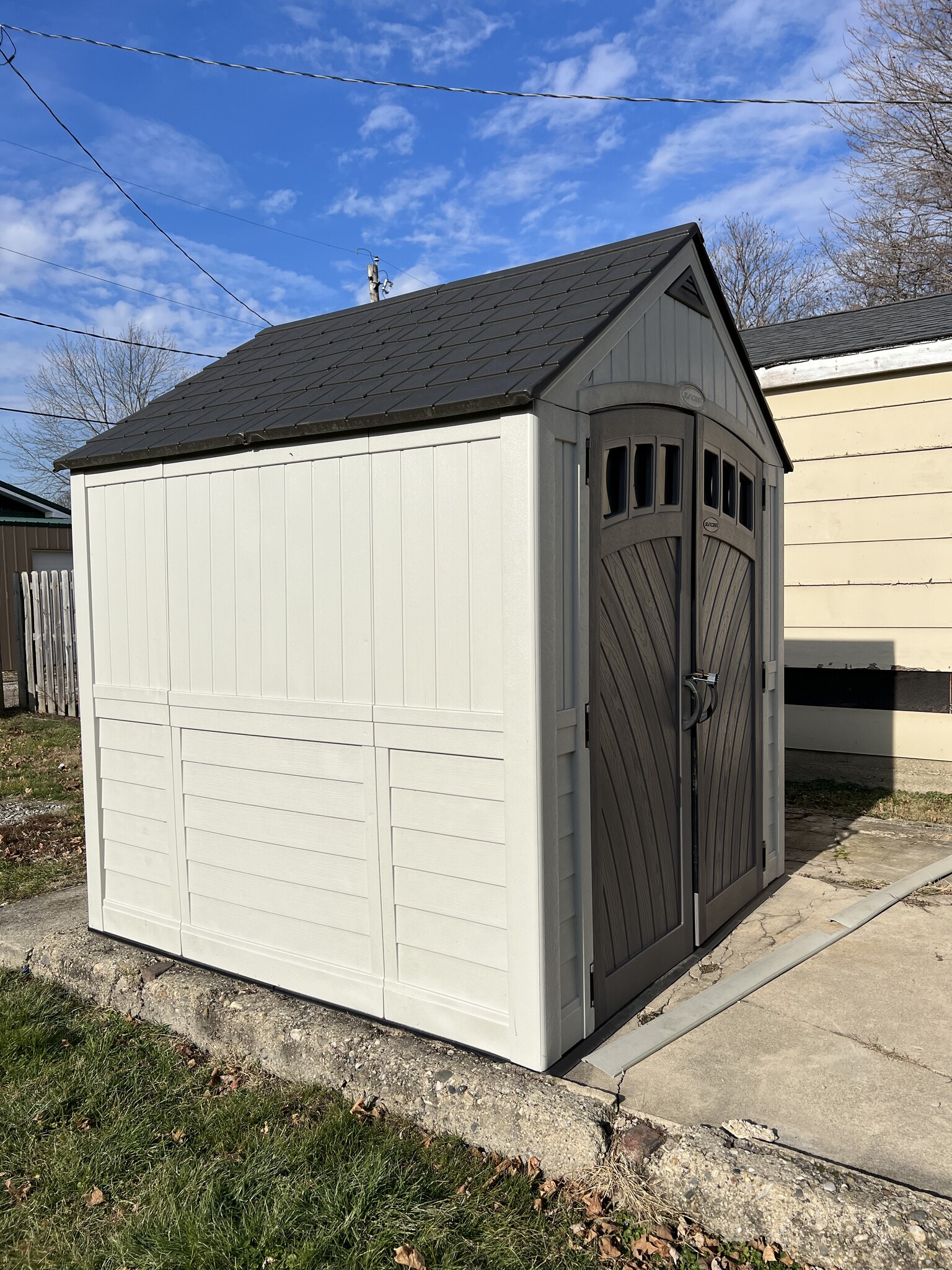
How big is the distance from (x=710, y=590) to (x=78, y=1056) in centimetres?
318

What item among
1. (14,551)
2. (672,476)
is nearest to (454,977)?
(672,476)

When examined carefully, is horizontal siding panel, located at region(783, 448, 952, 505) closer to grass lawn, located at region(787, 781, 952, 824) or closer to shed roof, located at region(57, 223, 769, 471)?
grass lawn, located at region(787, 781, 952, 824)

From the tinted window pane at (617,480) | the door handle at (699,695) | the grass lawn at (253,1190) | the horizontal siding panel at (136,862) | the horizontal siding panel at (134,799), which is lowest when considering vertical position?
the grass lawn at (253,1190)

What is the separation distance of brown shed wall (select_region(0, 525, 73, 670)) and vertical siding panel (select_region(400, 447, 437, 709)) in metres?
13.8

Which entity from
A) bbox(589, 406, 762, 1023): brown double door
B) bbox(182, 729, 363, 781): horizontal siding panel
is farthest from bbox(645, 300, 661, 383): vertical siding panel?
bbox(182, 729, 363, 781): horizontal siding panel

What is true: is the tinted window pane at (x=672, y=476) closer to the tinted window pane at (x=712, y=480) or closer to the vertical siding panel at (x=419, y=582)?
the tinted window pane at (x=712, y=480)

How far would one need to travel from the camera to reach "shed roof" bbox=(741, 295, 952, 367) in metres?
6.84

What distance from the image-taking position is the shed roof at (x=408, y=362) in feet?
10.2

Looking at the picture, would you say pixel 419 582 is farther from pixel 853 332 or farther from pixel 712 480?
pixel 853 332

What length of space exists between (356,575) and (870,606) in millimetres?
4898

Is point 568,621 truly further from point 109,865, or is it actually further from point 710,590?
point 109,865

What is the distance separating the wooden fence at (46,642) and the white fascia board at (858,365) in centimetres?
900

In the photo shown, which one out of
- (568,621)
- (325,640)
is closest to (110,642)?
(325,640)

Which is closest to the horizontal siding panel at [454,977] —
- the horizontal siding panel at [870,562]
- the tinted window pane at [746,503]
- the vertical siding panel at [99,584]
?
the vertical siding panel at [99,584]
